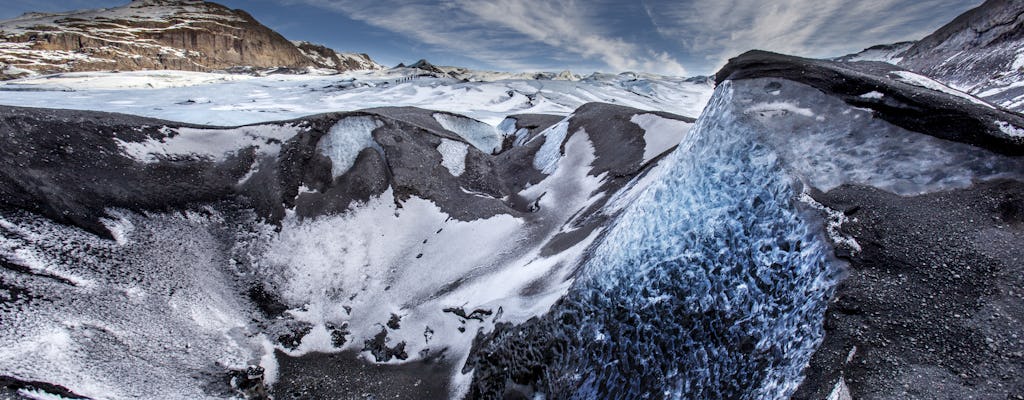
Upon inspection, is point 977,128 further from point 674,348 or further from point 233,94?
point 233,94

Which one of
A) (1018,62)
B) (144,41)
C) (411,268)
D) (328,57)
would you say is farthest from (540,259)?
(328,57)

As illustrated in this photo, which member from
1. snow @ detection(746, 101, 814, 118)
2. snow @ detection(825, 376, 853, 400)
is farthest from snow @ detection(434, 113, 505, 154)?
snow @ detection(825, 376, 853, 400)

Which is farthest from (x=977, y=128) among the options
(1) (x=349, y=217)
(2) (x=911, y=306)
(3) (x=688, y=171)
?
(1) (x=349, y=217)

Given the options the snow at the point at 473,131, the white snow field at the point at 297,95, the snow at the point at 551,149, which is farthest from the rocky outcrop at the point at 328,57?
the snow at the point at 551,149

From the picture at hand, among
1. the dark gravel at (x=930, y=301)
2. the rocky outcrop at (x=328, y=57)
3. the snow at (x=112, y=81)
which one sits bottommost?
the snow at (x=112, y=81)

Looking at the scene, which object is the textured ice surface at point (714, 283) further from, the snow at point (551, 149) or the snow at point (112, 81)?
the snow at point (112, 81)

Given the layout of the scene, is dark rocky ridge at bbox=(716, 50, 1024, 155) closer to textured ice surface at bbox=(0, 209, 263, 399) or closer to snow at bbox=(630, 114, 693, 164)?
snow at bbox=(630, 114, 693, 164)

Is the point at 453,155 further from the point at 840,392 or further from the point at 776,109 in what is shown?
the point at 840,392
